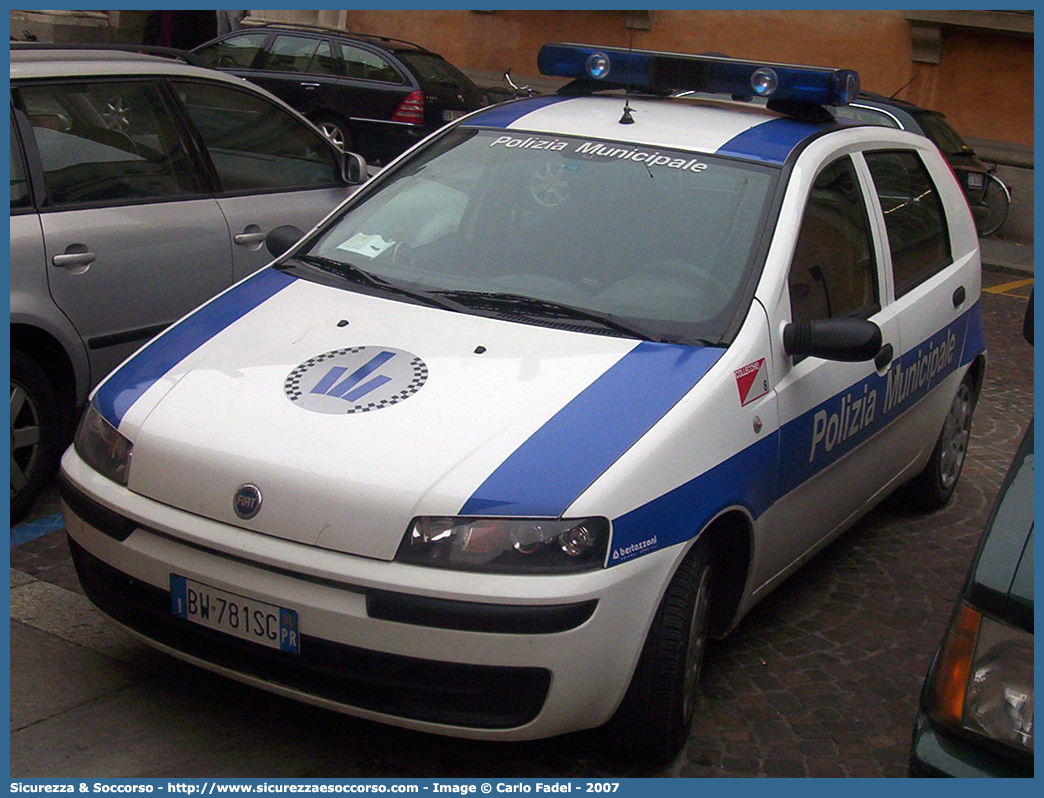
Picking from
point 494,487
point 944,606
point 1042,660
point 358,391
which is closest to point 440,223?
point 358,391

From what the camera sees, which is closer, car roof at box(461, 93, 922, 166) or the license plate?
the license plate

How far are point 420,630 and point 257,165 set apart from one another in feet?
11.2

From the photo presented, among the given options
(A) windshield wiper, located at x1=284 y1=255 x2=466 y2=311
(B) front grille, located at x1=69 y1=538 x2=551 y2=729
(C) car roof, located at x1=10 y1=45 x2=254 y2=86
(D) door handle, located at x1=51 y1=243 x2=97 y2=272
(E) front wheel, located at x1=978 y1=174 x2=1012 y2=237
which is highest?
(C) car roof, located at x1=10 y1=45 x2=254 y2=86

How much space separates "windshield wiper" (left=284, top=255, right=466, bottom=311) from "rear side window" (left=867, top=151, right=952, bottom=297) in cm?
173

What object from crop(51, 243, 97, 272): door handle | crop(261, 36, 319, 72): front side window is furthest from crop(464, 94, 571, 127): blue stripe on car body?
crop(261, 36, 319, 72): front side window

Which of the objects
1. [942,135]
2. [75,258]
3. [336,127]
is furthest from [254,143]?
[942,135]

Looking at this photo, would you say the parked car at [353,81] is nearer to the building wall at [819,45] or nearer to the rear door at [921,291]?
the building wall at [819,45]

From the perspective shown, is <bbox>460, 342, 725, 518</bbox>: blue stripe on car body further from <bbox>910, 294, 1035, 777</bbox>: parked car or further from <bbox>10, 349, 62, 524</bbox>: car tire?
<bbox>10, 349, 62, 524</bbox>: car tire

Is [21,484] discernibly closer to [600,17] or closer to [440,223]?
[440,223]

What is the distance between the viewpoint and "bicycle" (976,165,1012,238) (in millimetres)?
15305

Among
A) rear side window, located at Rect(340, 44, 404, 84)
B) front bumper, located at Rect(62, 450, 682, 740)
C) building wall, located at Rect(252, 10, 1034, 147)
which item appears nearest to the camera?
front bumper, located at Rect(62, 450, 682, 740)

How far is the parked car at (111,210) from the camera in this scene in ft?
16.2

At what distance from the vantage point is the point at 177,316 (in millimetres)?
5469

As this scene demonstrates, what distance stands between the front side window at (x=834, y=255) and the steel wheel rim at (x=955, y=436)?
4.11ft
